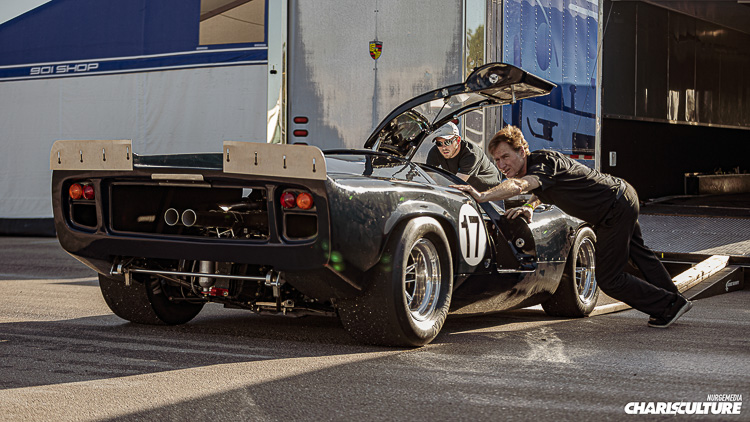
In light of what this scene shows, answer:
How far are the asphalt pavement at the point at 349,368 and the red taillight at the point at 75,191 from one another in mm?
802

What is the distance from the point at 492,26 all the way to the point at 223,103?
403 cm

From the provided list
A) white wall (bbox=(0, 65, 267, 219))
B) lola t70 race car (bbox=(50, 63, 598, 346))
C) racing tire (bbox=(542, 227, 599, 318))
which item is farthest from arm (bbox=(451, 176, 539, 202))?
white wall (bbox=(0, 65, 267, 219))

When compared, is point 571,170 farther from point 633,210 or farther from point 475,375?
point 475,375

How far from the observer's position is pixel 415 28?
30.9 ft

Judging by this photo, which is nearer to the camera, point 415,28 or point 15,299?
point 15,299

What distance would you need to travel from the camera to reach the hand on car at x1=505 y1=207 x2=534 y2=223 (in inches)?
242

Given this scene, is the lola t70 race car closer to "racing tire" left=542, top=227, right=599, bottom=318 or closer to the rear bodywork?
the rear bodywork

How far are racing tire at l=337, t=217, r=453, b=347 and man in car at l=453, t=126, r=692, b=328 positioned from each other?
898mm

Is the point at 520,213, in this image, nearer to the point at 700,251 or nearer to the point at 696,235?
the point at 700,251

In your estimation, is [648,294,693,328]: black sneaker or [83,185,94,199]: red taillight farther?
[648,294,693,328]: black sneaker

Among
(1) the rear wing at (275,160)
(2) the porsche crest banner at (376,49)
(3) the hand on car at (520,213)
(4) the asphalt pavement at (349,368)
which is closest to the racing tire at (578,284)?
(4) the asphalt pavement at (349,368)

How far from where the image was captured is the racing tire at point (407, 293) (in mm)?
5027

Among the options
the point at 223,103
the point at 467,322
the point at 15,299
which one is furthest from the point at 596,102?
the point at 15,299

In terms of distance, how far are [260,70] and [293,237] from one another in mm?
6817
